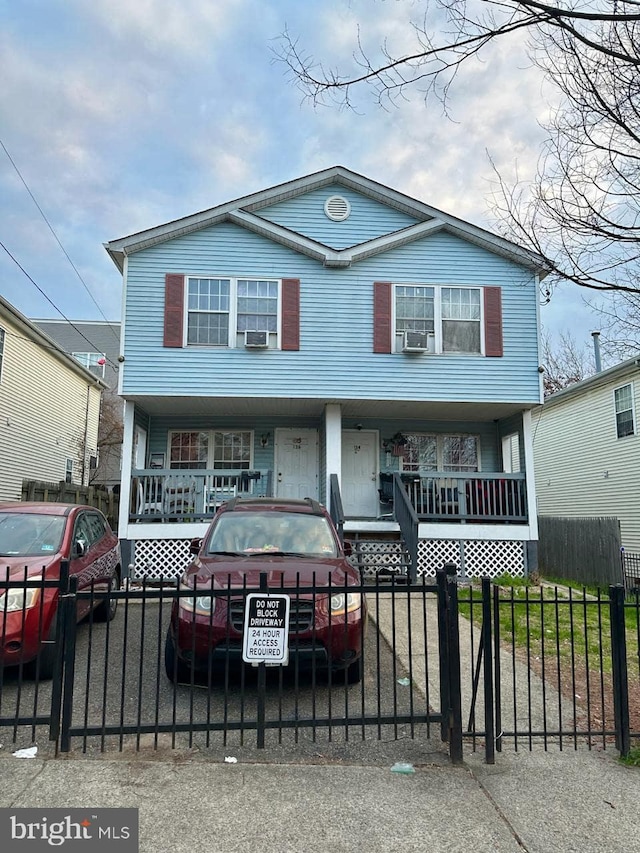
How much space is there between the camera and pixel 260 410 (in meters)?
14.1

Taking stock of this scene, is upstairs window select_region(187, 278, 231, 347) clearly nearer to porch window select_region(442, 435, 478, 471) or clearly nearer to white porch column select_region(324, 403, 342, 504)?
white porch column select_region(324, 403, 342, 504)

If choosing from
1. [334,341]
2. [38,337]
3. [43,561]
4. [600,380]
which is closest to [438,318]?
[334,341]

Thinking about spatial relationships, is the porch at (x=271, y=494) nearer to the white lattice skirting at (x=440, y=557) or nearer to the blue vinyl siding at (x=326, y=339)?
the white lattice skirting at (x=440, y=557)

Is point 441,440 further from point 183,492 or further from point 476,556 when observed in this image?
point 183,492

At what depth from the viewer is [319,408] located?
1381 cm

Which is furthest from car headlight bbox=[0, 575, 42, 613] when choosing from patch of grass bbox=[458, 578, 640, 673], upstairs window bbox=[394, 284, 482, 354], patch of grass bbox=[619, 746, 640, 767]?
upstairs window bbox=[394, 284, 482, 354]

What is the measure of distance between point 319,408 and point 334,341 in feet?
5.60

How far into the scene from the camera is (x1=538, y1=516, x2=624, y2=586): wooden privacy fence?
48.7 feet

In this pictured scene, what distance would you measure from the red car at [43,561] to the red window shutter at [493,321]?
8904mm

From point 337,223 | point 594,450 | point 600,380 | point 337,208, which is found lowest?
point 594,450

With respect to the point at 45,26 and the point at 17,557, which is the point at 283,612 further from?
the point at 45,26

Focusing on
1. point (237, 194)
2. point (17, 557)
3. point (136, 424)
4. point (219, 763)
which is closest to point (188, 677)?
point (219, 763)

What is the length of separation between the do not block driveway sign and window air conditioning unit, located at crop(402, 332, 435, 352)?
9287mm

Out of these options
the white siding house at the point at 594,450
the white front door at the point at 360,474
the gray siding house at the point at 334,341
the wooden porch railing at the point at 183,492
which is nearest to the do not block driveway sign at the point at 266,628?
the gray siding house at the point at 334,341
